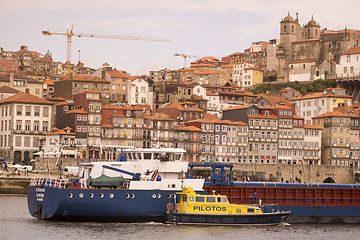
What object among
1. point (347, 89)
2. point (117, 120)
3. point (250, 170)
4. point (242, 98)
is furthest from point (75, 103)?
point (347, 89)

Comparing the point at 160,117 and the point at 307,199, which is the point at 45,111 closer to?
the point at 160,117

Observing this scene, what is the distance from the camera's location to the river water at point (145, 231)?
45.2 metres

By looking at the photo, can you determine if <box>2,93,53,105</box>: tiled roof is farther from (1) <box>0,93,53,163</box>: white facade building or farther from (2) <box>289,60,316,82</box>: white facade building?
(2) <box>289,60,316,82</box>: white facade building

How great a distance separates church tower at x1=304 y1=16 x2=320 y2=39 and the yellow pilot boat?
373 ft

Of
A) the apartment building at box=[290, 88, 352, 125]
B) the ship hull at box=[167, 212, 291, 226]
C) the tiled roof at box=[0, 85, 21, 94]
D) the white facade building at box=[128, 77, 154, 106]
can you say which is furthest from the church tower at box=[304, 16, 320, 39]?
the ship hull at box=[167, 212, 291, 226]

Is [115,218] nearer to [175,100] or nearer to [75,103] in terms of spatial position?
[75,103]

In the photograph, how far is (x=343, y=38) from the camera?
14875 centimetres

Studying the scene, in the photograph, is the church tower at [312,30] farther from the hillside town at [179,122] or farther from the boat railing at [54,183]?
the boat railing at [54,183]

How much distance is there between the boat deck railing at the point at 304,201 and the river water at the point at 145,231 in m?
2.59

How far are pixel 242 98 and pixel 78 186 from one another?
8868cm

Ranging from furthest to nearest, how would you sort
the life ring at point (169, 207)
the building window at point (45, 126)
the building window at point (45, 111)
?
the building window at point (45, 111) → the building window at point (45, 126) → the life ring at point (169, 207)

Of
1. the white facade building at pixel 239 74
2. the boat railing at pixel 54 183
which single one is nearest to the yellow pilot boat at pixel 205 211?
the boat railing at pixel 54 183

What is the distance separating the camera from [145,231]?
46.9m

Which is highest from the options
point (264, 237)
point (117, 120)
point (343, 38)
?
point (343, 38)
